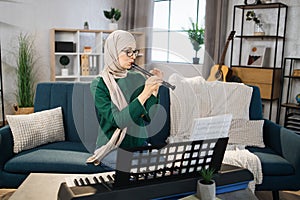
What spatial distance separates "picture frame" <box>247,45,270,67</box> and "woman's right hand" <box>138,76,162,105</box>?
3294mm

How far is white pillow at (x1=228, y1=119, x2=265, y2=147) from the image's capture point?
8.77 feet

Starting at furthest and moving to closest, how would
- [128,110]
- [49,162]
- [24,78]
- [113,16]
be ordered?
[113,16] → [24,78] → [49,162] → [128,110]

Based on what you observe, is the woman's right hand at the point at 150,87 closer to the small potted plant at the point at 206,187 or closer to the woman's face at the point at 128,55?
the woman's face at the point at 128,55

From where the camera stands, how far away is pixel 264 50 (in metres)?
4.17

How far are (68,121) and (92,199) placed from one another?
1.70m

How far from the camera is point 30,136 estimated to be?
248 cm

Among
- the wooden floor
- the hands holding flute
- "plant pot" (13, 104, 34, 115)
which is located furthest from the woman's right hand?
"plant pot" (13, 104, 34, 115)

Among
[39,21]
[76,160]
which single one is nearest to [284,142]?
[76,160]

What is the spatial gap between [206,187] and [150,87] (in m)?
0.38

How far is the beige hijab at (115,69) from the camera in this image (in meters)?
1.12

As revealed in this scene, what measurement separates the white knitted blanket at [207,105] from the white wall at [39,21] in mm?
3178

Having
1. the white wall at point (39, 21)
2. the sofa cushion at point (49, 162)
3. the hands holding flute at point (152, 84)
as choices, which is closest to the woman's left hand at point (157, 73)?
the hands holding flute at point (152, 84)

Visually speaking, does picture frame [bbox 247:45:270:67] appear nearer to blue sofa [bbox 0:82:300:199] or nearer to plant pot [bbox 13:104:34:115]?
blue sofa [bbox 0:82:300:199]

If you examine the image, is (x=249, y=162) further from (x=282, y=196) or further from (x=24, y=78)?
(x=24, y=78)
